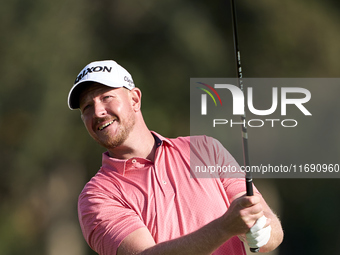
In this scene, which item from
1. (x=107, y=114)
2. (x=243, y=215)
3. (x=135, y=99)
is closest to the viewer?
(x=243, y=215)

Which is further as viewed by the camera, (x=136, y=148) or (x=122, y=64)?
(x=122, y=64)

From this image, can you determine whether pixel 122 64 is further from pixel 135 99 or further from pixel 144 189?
pixel 144 189

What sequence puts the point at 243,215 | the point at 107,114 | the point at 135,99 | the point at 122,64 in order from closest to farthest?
1. the point at 243,215
2. the point at 107,114
3. the point at 135,99
4. the point at 122,64

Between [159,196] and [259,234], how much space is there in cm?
41

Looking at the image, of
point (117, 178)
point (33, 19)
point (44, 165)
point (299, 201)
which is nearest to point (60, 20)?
point (33, 19)

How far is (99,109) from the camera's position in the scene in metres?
1.99

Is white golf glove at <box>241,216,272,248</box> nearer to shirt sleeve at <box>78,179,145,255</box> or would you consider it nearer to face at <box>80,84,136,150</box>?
shirt sleeve at <box>78,179,145,255</box>

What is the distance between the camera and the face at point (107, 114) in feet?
6.45

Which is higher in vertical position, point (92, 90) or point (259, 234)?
point (92, 90)

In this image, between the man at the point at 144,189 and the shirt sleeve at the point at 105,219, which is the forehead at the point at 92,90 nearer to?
the man at the point at 144,189

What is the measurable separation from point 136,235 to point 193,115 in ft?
14.7

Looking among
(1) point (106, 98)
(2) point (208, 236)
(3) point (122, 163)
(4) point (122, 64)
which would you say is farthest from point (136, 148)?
(4) point (122, 64)

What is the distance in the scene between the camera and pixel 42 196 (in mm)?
6664

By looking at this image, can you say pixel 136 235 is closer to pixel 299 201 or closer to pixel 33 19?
pixel 299 201
